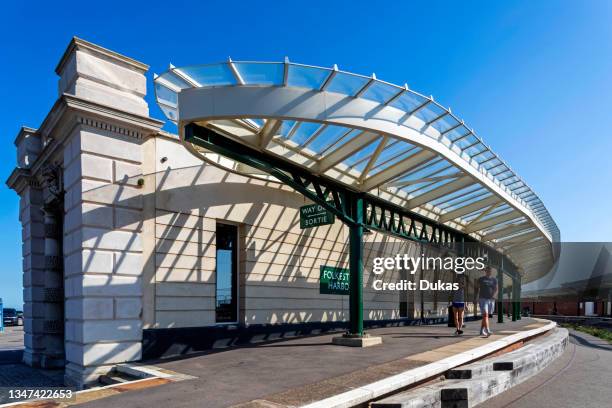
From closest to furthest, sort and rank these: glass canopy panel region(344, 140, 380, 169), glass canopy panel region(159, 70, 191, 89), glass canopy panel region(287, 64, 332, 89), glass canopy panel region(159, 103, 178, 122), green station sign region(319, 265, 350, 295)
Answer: glass canopy panel region(287, 64, 332, 89)
glass canopy panel region(159, 70, 191, 89)
glass canopy panel region(159, 103, 178, 122)
glass canopy panel region(344, 140, 380, 169)
green station sign region(319, 265, 350, 295)

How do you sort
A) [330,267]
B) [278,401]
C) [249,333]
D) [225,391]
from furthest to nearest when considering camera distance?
[330,267] → [249,333] → [225,391] → [278,401]

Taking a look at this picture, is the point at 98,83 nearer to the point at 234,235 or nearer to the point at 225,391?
the point at 234,235

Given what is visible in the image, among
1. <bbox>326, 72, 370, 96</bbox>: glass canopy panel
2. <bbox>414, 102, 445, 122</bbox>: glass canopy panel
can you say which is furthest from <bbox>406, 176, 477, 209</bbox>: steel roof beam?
<bbox>326, 72, 370, 96</bbox>: glass canopy panel

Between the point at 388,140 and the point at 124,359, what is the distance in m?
7.50

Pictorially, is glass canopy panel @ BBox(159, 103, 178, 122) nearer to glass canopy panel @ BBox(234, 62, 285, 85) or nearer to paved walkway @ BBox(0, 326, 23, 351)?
glass canopy panel @ BBox(234, 62, 285, 85)

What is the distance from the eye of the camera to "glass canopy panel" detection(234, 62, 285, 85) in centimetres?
829

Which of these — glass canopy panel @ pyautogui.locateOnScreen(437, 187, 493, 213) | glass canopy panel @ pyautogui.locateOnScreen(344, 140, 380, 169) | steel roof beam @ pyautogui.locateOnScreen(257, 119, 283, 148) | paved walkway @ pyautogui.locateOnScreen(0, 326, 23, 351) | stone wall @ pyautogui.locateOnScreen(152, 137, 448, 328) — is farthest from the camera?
paved walkway @ pyautogui.locateOnScreen(0, 326, 23, 351)

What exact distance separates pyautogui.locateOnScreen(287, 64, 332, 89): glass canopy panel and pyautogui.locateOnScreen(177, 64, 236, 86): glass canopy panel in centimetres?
108

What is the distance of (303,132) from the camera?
34.1 ft

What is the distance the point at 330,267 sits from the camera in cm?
1606

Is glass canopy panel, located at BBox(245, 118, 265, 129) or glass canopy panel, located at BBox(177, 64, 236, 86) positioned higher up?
glass canopy panel, located at BBox(177, 64, 236, 86)

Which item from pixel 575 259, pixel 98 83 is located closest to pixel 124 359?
pixel 98 83

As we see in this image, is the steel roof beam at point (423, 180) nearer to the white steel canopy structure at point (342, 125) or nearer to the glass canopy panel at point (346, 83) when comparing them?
the white steel canopy structure at point (342, 125)

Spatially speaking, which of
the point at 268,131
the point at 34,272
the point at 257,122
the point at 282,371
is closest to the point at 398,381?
the point at 282,371
